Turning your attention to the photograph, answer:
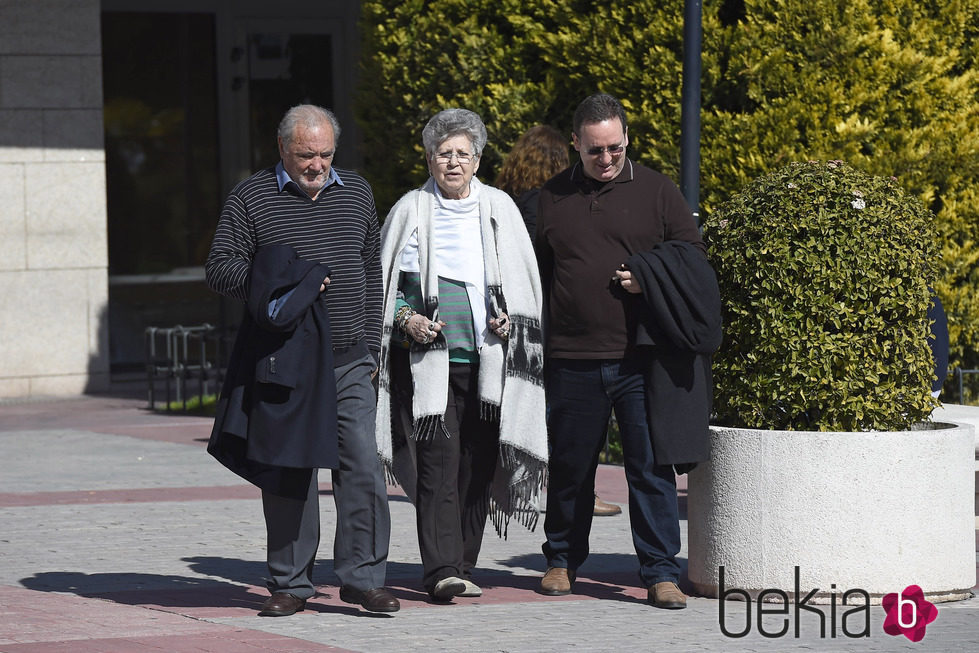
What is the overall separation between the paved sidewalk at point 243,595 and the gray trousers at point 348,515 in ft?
0.52

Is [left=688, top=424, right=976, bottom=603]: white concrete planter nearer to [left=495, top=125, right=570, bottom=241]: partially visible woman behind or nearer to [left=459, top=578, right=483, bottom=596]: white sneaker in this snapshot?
[left=459, top=578, right=483, bottom=596]: white sneaker

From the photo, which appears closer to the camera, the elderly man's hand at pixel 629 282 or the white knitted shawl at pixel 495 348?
the elderly man's hand at pixel 629 282

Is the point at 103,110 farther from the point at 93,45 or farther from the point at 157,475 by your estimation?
the point at 157,475

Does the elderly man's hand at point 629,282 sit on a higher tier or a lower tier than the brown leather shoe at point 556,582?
higher

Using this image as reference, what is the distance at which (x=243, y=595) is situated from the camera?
6.77 meters

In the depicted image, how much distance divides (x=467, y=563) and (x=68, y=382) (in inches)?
387

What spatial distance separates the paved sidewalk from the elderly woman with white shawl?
475mm

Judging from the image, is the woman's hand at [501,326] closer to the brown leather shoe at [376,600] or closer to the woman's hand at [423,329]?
the woman's hand at [423,329]

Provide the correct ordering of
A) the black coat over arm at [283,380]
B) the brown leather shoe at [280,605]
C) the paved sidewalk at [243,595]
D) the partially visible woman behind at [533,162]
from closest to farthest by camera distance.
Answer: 1. the paved sidewalk at [243,595]
2. the black coat over arm at [283,380]
3. the brown leather shoe at [280,605]
4. the partially visible woman behind at [533,162]

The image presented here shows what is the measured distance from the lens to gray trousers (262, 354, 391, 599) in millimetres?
6367

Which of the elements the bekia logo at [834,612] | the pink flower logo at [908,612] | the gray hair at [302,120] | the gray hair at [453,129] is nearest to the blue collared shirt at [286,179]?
the gray hair at [302,120]

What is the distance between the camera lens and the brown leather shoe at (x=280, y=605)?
6266 mm

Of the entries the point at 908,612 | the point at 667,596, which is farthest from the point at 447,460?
the point at 908,612

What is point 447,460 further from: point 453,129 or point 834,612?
point 834,612
